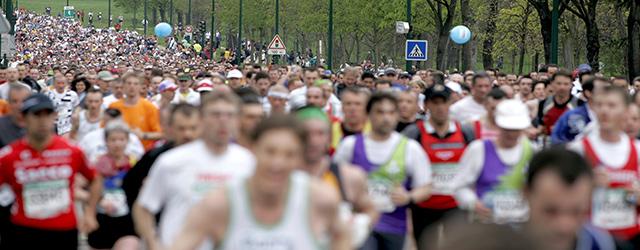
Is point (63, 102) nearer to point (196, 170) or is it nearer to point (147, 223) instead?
point (147, 223)

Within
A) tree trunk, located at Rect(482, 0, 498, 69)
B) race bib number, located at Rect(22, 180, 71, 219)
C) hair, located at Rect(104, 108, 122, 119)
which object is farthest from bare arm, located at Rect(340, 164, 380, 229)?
tree trunk, located at Rect(482, 0, 498, 69)

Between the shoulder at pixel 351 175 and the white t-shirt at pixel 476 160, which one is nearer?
the shoulder at pixel 351 175

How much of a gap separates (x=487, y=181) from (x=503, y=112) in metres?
0.48

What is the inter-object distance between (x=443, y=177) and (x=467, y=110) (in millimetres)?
3076

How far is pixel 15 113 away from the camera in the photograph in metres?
12.0

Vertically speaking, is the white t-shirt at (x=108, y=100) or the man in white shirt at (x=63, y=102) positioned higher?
the white t-shirt at (x=108, y=100)

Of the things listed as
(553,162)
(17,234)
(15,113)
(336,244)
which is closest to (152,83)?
(15,113)

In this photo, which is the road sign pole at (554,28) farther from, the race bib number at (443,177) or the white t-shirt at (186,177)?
the white t-shirt at (186,177)

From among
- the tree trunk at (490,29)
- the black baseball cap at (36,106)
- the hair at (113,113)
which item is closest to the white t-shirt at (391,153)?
the black baseball cap at (36,106)

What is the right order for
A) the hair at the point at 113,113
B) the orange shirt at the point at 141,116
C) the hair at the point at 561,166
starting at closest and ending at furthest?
the hair at the point at 561,166 → the hair at the point at 113,113 → the orange shirt at the point at 141,116

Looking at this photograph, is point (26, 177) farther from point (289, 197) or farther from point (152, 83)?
point (152, 83)

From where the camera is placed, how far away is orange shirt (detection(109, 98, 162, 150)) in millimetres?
14375

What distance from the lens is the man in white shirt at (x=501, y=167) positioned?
980 centimetres

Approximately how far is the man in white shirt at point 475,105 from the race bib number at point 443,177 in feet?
9.11
